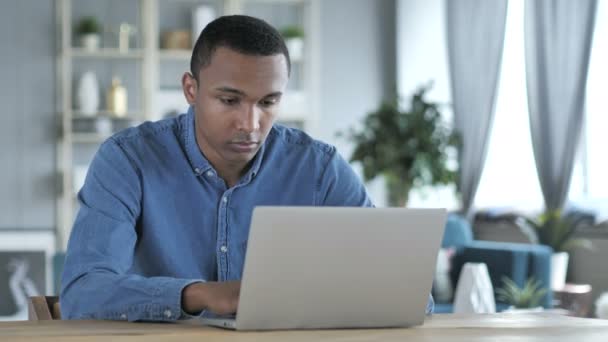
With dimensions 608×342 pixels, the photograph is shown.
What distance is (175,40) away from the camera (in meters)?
8.41

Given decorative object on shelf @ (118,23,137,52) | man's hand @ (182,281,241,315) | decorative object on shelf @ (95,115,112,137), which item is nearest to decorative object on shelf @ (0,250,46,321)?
decorative object on shelf @ (95,115,112,137)

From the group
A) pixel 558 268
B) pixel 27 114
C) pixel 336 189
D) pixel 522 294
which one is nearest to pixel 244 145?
pixel 336 189

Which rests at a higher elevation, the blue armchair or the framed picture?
the blue armchair

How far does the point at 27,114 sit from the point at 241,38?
21.3ft

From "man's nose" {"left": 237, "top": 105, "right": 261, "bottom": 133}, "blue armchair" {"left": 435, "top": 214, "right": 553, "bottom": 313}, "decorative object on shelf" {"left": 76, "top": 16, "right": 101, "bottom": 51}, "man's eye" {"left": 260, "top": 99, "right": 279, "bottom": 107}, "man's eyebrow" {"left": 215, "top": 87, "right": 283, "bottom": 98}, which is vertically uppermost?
"decorative object on shelf" {"left": 76, "top": 16, "right": 101, "bottom": 51}

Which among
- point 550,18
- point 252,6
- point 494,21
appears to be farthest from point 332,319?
point 252,6

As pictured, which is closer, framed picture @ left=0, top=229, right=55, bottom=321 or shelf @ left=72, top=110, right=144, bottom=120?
framed picture @ left=0, top=229, right=55, bottom=321

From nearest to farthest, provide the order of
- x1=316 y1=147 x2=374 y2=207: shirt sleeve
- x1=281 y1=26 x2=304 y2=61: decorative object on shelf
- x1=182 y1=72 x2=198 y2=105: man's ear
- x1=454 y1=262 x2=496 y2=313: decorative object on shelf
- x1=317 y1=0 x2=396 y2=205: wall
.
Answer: x1=182 y1=72 x2=198 y2=105: man's ear
x1=316 y1=147 x2=374 y2=207: shirt sleeve
x1=454 y1=262 x2=496 y2=313: decorative object on shelf
x1=281 y1=26 x2=304 y2=61: decorative object on shelf
x1=317 y1=0 x2=396 y2=205: wall

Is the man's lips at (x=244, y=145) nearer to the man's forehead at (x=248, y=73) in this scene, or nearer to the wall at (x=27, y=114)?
the man's forehead at (x=248, y=73)

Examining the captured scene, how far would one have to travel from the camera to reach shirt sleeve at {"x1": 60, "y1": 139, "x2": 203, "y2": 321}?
1865 millimetres

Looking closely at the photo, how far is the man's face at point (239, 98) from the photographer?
2.14 metres

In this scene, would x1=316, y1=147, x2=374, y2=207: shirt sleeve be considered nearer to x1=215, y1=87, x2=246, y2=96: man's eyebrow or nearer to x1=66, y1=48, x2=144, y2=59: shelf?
x1=215, y1=87, x2=246, y2=96: man's eyebrow

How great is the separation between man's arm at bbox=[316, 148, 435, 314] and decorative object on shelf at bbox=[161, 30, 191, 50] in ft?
20.1

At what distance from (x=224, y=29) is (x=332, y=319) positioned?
2.28 ft
